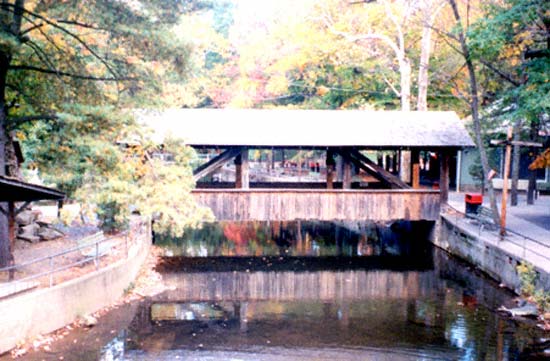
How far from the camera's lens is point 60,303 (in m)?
12.4

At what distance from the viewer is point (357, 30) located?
3197cm

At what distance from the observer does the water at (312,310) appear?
11.6m

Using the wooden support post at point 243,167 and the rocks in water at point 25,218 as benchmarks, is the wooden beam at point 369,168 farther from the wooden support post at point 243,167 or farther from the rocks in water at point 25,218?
the rocks in water at point 25,218

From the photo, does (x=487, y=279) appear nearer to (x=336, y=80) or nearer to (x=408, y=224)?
(x=408, y=224)

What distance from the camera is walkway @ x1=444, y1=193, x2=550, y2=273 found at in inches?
615

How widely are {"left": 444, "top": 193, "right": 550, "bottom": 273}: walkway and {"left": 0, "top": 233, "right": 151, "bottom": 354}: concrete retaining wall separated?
1077 cm

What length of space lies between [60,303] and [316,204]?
10.9m

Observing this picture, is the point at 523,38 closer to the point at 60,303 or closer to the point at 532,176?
the point at 532,176

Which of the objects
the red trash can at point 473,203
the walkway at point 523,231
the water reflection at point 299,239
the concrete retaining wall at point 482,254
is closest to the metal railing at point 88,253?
the water reflection at point 299,239

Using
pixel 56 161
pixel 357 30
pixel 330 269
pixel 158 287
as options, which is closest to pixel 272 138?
pixel 330 269

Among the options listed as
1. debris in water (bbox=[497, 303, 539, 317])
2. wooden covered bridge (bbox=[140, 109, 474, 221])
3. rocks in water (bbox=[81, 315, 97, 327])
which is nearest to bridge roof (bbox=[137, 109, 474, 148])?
wooden covered bridge (bbox=[140, 109, 474, 221])

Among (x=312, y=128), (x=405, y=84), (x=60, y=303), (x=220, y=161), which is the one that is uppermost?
(x=405, y=84)

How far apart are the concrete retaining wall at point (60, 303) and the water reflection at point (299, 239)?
20.9 feet

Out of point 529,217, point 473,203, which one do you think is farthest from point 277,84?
point 529,217
